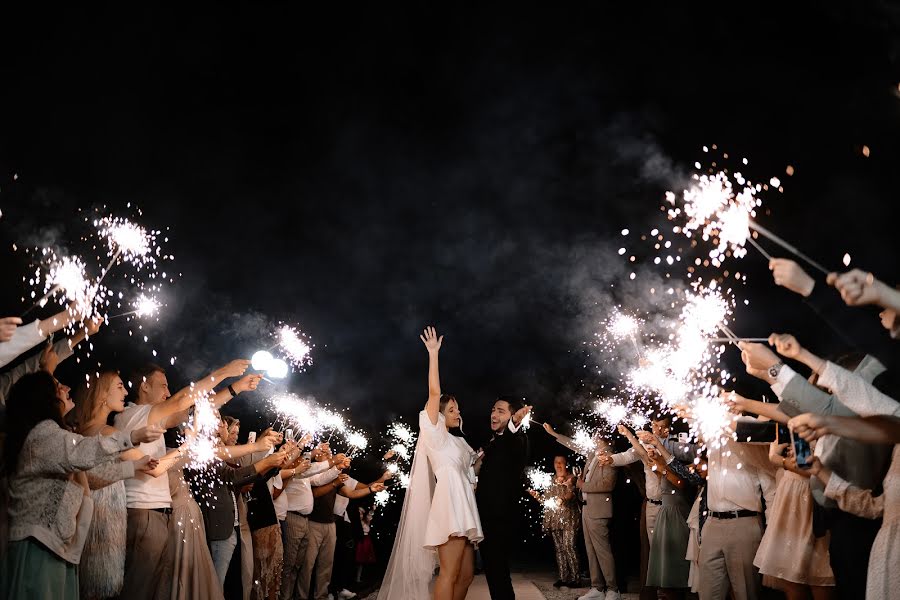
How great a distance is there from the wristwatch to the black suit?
10.1ft

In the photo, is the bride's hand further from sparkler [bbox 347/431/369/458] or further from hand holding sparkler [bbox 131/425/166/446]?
sparkler [bbox 347/431/369/458]

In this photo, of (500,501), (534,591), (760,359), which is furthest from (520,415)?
(534,591)

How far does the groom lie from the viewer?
20.4 feet

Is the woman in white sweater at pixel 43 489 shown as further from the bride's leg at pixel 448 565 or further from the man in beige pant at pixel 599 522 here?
the man in beige pant at pixel 599 522

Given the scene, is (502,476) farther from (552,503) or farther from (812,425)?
(552,503)

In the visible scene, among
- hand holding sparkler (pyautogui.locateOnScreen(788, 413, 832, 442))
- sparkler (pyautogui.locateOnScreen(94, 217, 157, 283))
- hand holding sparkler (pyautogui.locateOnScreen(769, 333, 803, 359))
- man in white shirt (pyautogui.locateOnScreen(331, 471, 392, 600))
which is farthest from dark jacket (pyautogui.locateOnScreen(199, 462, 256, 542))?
hand holding sparkler (pyautogui.locateOnScreen(788, 413, 832, 442))

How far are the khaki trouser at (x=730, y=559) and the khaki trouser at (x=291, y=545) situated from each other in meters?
5.37

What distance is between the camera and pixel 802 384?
395cm

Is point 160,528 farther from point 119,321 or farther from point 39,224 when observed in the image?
point 119,321

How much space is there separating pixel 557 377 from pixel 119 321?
1505 cm

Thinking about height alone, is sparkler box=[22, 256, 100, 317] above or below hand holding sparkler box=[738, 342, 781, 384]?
above

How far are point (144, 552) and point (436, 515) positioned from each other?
2228 mm

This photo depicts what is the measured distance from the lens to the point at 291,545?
900 cm

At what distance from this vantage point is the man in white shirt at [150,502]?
498 cm
